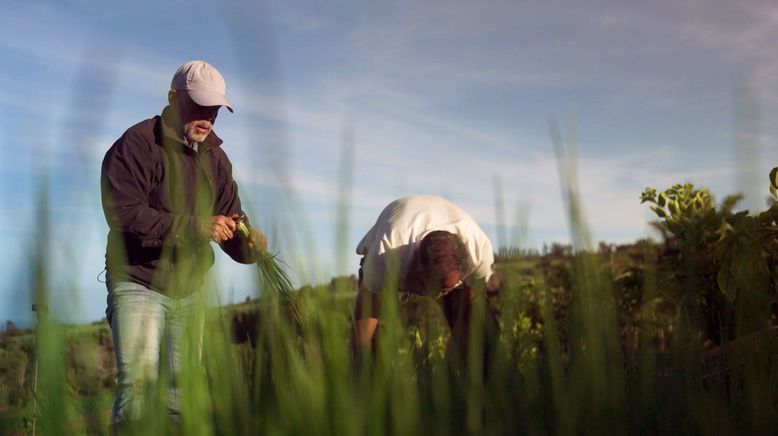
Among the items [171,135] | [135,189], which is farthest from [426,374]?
[171,135]

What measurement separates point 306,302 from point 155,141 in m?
2.27

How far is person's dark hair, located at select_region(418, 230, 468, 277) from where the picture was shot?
3.74 metres

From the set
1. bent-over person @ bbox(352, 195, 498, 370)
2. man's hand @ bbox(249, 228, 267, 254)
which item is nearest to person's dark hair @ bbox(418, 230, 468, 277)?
bent-over person @ bbox(352, 195, 498, 370)

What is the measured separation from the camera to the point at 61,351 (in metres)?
1.51

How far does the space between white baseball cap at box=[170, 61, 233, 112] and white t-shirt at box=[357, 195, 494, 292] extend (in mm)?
1032

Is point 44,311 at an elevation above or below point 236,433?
above

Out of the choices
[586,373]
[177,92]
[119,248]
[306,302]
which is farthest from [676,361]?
[177,92]

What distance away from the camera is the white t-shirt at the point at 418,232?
396 cm

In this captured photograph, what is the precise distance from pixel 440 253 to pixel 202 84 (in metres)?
1.32

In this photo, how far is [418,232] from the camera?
159 inches

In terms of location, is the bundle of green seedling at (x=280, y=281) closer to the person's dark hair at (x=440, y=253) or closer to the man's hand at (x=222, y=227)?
the man's hand at (x=222, y=227)

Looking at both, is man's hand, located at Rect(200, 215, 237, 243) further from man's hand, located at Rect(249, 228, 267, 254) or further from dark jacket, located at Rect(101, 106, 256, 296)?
man's hand, located at Rect(249, 228, 267, 254)

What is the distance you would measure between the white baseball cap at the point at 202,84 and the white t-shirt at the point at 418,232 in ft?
3.38

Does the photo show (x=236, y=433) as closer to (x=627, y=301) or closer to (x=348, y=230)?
(x=348, y=230)
